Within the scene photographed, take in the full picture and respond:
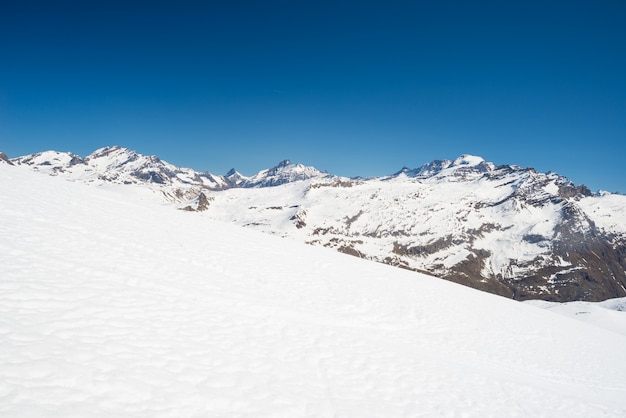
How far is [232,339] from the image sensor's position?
10672 millimetres

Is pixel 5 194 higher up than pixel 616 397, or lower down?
higher up

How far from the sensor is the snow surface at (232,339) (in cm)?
752

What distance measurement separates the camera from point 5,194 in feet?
63.1

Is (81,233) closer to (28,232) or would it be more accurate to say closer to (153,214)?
(28,232)

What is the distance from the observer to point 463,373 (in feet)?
40.8

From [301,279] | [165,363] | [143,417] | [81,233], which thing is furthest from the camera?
[301,279]

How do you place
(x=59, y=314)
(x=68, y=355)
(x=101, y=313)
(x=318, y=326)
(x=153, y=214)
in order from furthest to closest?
1. (x=153, y=214)
2. (x=318, y=326)
3. (x=101, y=313)
4. (x=59, y=314)
5. (x=68, y=355)

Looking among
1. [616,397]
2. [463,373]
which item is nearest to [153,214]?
[463,373]

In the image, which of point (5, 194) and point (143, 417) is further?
point (5, 194)

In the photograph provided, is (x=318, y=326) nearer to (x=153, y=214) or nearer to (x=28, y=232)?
(x=28, y=232)

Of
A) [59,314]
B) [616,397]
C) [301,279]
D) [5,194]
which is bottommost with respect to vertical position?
[616,397]

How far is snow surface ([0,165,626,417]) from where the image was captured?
7516mm

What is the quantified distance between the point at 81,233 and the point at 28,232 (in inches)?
80.0

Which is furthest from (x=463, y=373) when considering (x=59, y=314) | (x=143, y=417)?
(x=59, y=314)
